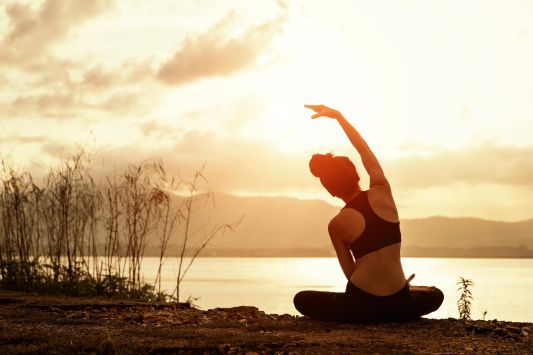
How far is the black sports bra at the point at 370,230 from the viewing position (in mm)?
4977

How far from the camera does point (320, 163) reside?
4965mm

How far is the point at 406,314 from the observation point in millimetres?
5328

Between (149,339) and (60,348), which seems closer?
(60,348)

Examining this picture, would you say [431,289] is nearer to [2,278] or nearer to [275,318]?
[275,318]

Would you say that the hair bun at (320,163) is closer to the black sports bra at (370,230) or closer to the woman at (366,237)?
the woman at (366,237)

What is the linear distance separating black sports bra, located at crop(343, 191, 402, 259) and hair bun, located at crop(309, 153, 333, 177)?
1.11ft

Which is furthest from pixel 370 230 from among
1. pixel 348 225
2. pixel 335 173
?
pixel 335 173

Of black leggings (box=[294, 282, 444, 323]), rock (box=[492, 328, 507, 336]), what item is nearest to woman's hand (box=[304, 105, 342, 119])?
black leggings (box=[294, 282, 444, 323])

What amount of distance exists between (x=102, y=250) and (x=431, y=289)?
5.67 m

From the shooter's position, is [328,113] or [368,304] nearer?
[368,304]

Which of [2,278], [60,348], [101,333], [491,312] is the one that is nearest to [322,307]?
[101,333]

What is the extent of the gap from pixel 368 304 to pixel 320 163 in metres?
1.20

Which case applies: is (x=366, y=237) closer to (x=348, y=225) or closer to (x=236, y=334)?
(x=348, y=225)

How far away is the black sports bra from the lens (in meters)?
4.98
